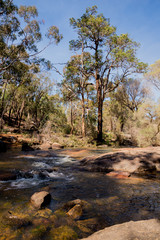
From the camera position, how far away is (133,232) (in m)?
1.49

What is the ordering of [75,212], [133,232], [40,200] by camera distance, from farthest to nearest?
1. [40,200]
2. [75,212]
3. [133,232]

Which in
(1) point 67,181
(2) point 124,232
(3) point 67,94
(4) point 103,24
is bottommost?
(1) point 67,181

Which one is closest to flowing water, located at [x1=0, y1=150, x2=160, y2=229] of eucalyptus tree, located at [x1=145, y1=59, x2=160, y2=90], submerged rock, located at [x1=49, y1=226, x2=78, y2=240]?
submerged rock, located at [x1=49, y1=226, x2=78, y2=240]

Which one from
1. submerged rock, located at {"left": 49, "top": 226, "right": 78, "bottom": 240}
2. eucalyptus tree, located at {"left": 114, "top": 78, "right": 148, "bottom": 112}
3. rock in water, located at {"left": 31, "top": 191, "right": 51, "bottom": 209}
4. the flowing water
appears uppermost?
eucalyptus tree, located at {"left": 114, "top": 78, "right": 148, "bottom": 112}

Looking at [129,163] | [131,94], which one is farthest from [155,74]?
[129,163]

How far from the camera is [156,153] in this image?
6617mm

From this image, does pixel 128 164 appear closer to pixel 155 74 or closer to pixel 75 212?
pixel 75 212

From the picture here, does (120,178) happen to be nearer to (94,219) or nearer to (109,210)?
(109,210)

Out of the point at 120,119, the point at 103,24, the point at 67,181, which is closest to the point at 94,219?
the point at 67,181

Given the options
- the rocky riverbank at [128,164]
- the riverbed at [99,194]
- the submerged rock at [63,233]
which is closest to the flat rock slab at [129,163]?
the rocky riverbank at [128,164]

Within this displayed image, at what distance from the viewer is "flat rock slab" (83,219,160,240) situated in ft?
4.61

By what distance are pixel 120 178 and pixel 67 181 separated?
175 cm

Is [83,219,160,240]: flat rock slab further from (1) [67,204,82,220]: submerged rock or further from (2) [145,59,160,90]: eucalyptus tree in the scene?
(2) [145,59,160,90]: eucalyptus tree

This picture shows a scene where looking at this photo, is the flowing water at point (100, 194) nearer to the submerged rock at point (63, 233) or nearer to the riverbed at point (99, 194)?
the riverbed at point (99, 194)
